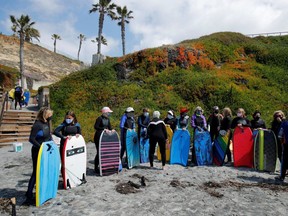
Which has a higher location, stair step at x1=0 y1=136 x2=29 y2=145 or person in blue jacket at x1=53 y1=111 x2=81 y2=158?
person in blue jacket at x1=53 y1=111 x2=81 y2=158

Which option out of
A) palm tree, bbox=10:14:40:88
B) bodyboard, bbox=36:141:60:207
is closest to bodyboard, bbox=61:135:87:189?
bodyboard, bbox=36:141:60:207

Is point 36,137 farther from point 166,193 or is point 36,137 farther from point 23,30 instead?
point 23,30

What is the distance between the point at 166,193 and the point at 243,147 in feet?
12.5

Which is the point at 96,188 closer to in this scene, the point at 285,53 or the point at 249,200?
the point at 249,200

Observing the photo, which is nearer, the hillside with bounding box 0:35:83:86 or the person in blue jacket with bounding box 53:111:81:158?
the person in blue jacket with bounding box 53:111:81:158

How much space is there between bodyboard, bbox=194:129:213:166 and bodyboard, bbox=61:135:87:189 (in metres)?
4.08

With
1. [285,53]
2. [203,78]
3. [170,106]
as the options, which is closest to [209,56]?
[203,78]

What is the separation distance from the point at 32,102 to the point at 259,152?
26.2 metres

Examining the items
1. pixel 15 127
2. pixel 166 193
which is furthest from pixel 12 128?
pixel 166 193

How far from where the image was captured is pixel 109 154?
786 centimetres

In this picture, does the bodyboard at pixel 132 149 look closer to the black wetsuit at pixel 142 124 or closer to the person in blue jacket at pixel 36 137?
the black wetsuit at pixel 142 124

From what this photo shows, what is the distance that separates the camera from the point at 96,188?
22.0 ft

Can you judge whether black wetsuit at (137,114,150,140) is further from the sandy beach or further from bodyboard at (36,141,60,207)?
bodyboard at (36,141,60,207)

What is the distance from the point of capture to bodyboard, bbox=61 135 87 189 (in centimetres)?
649
